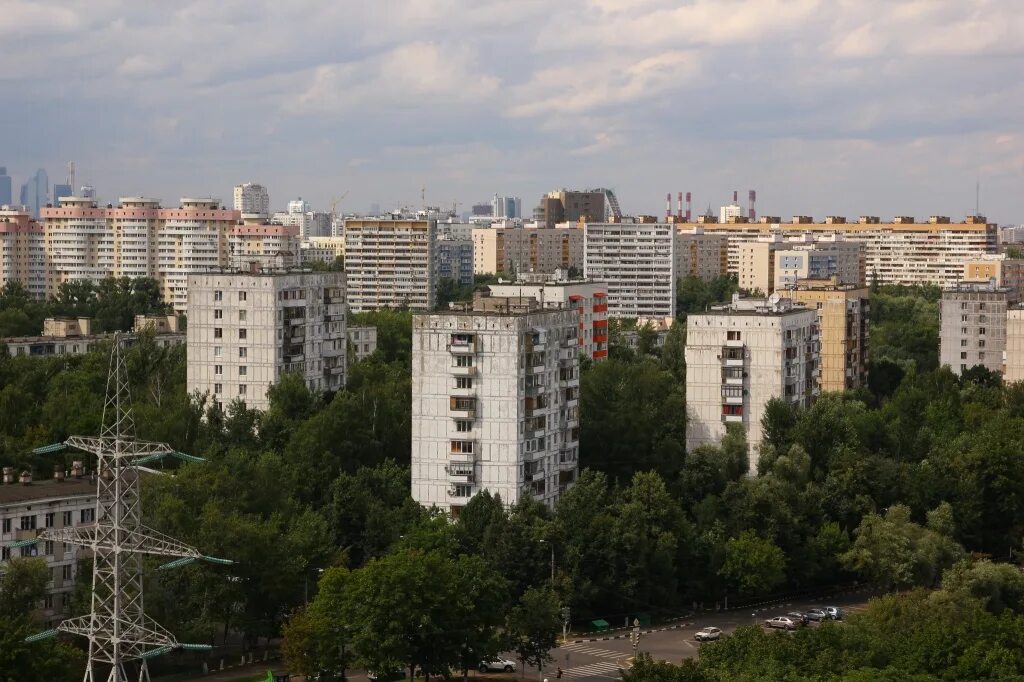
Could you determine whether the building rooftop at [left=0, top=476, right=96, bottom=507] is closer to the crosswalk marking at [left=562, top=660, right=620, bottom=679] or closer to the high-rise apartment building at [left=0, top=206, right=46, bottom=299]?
the crosswalk marking at [left=562, top=660, right=620, bottom=679]

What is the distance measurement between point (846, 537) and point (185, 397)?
811 inches

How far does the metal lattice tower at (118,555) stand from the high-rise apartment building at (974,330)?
49871 millimetres

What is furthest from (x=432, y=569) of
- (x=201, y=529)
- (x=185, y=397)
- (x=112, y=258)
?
(x=112, y=258)

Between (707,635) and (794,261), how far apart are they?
83517 mm

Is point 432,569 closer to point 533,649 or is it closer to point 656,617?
point 533,649

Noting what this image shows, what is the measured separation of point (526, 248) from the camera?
144 meters

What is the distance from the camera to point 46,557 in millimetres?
40125

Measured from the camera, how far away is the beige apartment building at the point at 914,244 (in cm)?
14738

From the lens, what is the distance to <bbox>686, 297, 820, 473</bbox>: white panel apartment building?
2208 inches

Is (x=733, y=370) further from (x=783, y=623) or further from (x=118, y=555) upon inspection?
(x=118, y=555)

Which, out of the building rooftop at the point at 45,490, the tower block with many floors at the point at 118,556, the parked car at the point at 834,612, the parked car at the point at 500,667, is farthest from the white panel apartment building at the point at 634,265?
the tower block with many floors at the point at 118,556

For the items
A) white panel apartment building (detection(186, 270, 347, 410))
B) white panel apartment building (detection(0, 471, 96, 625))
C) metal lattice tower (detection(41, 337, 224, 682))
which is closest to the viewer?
metal lattice tower (detection(41, 337, 224, 682))

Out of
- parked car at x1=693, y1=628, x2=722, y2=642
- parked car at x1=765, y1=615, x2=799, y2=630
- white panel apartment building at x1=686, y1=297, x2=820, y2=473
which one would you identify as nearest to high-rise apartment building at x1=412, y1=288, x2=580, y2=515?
parked car at x1=693, y1=628, x2=722, y2=642

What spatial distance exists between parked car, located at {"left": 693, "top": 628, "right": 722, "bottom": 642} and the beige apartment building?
101255 millimetres
